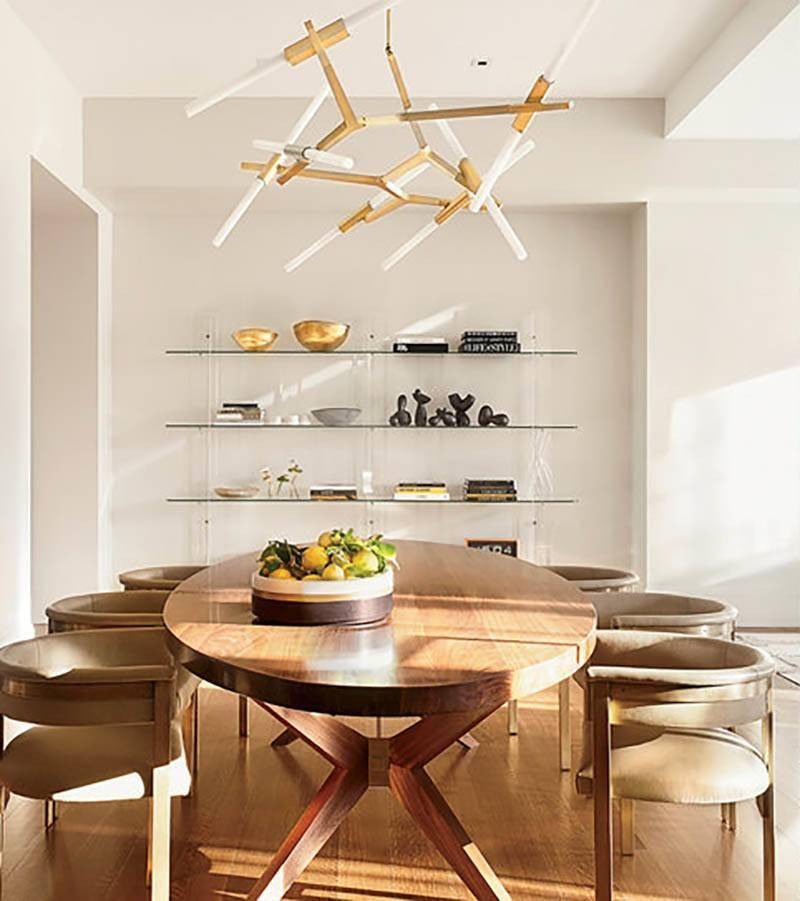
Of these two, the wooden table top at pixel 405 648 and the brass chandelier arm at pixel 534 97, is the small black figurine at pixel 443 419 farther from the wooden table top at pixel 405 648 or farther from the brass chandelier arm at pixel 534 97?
the brass chandelier arm at pixel 534 97

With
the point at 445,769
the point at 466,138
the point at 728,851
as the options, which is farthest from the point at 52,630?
the point at 466,138

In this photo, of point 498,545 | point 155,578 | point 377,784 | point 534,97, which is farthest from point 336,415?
point 377,784

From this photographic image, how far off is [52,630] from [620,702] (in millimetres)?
1744

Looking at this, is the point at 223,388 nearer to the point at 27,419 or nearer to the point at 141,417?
the point at 141,417

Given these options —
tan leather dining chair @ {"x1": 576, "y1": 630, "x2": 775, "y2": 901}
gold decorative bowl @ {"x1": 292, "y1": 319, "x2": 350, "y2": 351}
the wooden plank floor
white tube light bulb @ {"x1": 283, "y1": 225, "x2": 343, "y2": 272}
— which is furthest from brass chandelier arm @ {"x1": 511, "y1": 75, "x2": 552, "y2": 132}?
gold decorative bowl @ {"x1": 292, "y1": 319, "x2": 350, "y2": 351}

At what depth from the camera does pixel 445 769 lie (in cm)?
355

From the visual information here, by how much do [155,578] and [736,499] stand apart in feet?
11.7

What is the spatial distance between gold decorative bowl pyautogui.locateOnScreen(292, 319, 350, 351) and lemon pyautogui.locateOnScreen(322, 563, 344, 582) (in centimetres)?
362

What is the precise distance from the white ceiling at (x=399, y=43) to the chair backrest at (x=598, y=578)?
7.64ft

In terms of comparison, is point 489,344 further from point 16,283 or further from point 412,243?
point 16,283

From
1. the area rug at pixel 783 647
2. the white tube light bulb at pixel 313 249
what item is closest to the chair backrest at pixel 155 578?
the white tube light bulb at pixel 313 249

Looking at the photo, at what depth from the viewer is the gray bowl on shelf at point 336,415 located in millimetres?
6012

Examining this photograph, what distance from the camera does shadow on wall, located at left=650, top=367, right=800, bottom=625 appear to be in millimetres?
5957

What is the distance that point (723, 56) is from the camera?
15.7 feet
